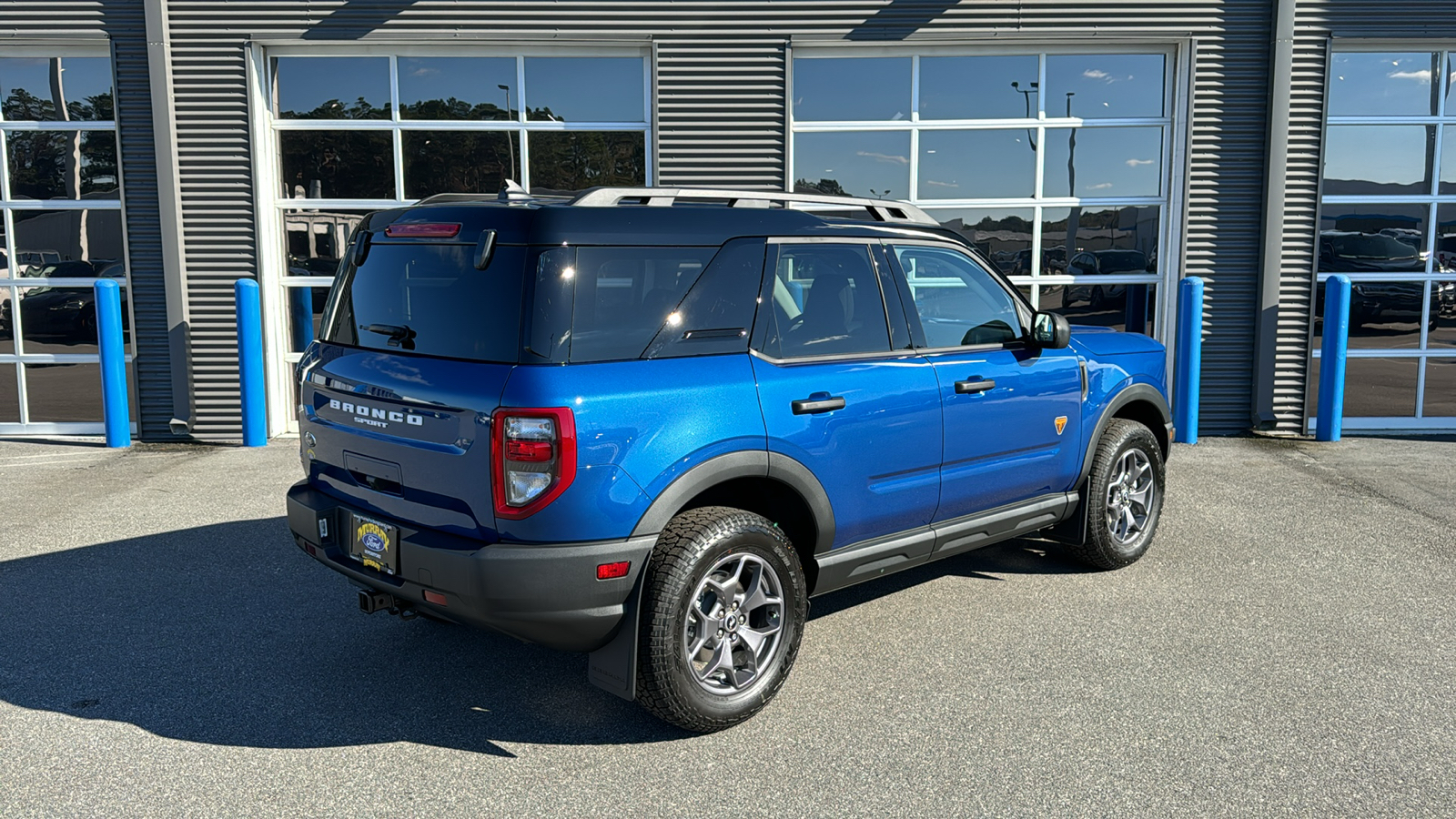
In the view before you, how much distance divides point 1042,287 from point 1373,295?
3011 millimetres

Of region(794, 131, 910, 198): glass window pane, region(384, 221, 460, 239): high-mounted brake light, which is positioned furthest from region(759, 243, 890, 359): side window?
region(794, 131, 910, 198): glass window pane

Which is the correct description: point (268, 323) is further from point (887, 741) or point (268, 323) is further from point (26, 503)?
point (887, 741)

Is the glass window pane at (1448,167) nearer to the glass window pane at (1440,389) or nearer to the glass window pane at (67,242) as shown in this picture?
the glass window pane at (1440,389)

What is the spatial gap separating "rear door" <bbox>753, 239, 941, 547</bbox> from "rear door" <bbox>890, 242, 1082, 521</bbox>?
4.9 inches

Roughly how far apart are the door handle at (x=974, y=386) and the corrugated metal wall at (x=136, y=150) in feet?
24.9

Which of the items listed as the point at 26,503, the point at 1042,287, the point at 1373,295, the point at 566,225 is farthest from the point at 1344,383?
the point at 26,503

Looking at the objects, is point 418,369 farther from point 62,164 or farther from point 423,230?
point 62,164

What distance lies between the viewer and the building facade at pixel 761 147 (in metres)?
9.26

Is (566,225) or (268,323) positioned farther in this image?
(268,323)

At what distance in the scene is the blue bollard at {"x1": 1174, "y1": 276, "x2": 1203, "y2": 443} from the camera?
9.02 meters

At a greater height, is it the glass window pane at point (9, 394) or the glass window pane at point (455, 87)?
the glass window pane at point (455, 87)

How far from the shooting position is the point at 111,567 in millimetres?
A: 5633

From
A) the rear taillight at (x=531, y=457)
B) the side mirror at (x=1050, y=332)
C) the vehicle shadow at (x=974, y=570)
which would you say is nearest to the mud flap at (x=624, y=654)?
the rear taillight at (x=531, y=457)

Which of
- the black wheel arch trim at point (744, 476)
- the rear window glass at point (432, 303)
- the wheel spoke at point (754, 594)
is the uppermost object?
the rear window glass at point (432, 303)
